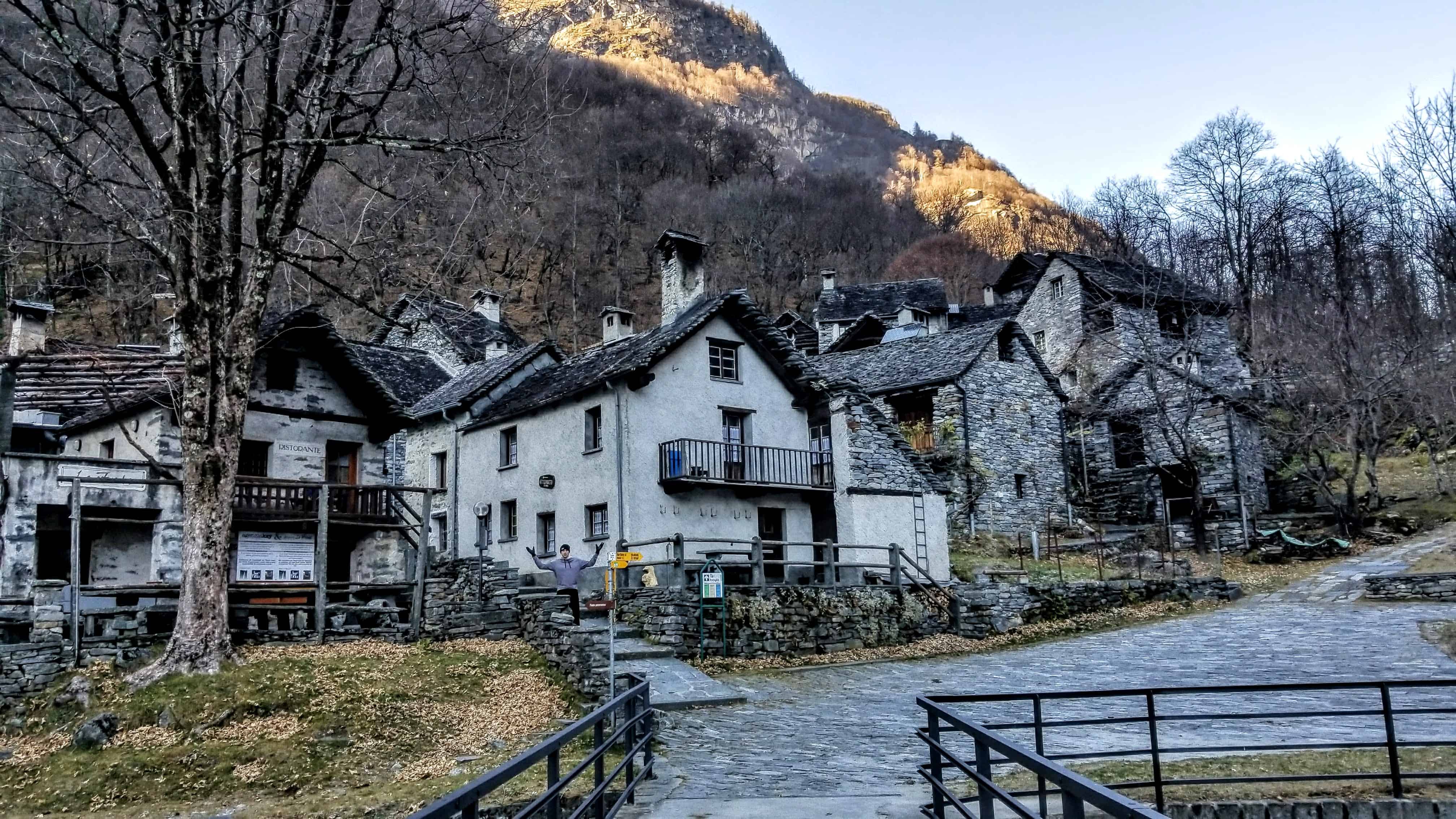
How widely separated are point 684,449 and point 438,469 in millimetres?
10870

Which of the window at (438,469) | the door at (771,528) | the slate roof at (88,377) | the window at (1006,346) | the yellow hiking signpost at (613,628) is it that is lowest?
the yellow hiking signpost at (613,628)

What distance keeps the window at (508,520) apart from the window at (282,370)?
250 inches

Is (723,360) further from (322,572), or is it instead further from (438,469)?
(322,572)

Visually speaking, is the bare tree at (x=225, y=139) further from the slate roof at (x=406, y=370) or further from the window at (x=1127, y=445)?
the window at (x=1127, y=445)

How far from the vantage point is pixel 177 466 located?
77.6 feet

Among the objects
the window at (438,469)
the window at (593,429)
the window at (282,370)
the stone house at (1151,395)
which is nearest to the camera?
the window at (282,370)

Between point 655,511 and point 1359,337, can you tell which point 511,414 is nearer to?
point 655,511

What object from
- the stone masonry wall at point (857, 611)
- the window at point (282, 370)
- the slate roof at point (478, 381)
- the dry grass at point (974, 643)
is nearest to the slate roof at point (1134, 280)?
the stone masonry wall at point (857, 611)

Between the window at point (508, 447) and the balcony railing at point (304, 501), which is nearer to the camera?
the balcony railing at point (304, 501)

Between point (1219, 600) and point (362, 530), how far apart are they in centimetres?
2176

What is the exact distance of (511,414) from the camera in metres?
29.5

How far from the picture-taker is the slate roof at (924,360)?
3881 centimetres

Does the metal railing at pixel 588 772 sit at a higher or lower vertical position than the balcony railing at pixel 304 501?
lower

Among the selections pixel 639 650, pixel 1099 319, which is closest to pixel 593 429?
pixel 639 650
